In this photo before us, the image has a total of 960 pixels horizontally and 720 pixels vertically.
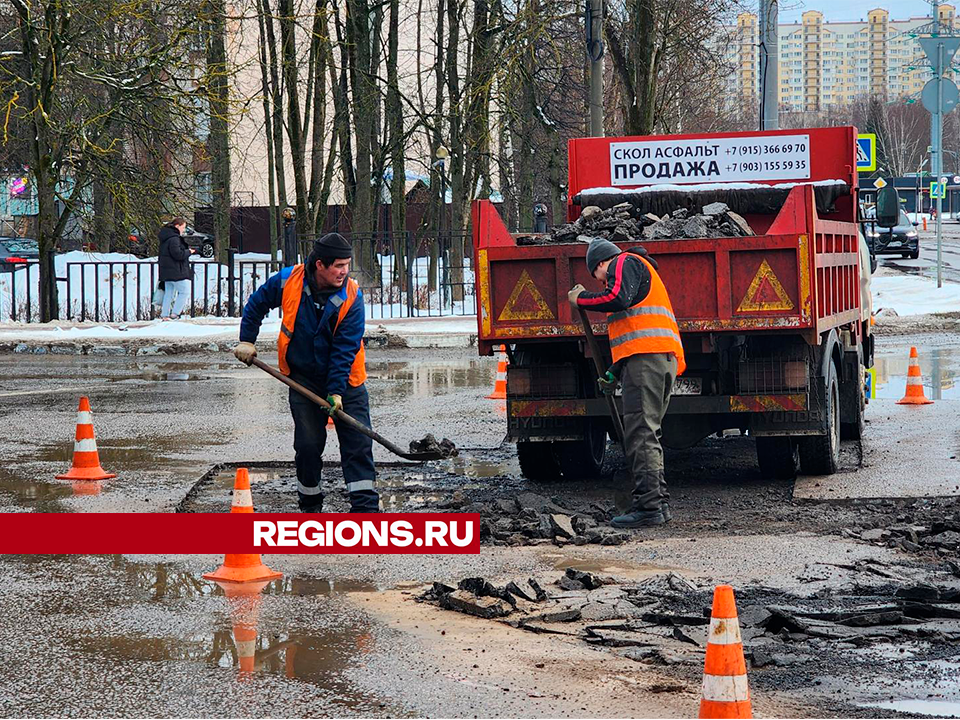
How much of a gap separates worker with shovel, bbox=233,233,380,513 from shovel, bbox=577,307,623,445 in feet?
4.73

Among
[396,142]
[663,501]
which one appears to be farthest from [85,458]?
[396,142]

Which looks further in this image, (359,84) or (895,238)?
(895,238)

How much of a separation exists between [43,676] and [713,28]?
26421 millimetres

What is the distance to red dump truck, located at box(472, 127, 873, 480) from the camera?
343 inches

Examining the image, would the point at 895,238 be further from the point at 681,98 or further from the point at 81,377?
the point at 81,377

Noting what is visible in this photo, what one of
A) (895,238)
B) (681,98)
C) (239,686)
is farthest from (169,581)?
(895,238)

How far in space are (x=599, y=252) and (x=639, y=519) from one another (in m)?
1.62

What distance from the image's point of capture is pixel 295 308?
7.79m

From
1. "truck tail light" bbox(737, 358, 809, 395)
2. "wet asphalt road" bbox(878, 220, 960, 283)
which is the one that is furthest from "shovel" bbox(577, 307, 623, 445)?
"wet asphalt road" bbox(878, 220, 960, 283)

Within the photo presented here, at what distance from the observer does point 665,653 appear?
211 inches

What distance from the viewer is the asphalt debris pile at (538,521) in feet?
25.5

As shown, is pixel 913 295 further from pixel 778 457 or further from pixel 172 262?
pixel 778 457

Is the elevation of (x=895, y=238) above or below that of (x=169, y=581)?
above

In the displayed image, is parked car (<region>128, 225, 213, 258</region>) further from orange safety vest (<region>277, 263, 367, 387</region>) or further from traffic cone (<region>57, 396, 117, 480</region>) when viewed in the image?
orange safety vest (<region>277, 263, 367, 387</region>)
